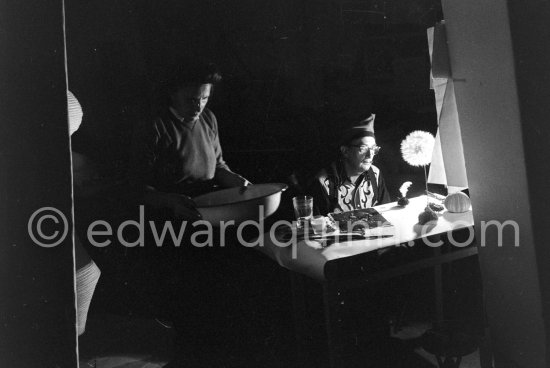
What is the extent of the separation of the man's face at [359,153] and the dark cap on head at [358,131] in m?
0.02

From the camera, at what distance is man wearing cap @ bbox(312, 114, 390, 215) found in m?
2.12

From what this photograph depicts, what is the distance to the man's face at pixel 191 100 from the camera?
168 centimetres

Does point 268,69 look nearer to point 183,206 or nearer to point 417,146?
point 183,206

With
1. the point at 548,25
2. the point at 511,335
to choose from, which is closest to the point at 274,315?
the point at 511,335

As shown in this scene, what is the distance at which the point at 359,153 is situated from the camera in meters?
2.18

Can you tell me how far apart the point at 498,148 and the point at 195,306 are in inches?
50.2

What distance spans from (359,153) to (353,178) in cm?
15

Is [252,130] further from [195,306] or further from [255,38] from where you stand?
[195,306]

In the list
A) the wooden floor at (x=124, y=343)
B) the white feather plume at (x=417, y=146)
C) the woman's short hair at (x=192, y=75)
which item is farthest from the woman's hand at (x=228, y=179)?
the white feather plume at (x=417, y=146)

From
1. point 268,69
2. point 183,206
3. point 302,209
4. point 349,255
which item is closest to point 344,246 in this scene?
point 349,255

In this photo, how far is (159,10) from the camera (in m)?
1.53

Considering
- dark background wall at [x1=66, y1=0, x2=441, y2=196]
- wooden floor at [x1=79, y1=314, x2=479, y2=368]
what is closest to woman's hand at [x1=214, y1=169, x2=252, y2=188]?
dark background wall at [x1=66, y1=0, x2=441, y2=196]

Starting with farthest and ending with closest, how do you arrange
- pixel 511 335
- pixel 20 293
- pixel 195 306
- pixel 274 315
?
pixel 274 315 → pixel 195 306 → pixel 511 335 → pixel 20 293

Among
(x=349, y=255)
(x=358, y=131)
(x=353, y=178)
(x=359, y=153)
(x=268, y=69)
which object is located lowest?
(x=349, y=255)
